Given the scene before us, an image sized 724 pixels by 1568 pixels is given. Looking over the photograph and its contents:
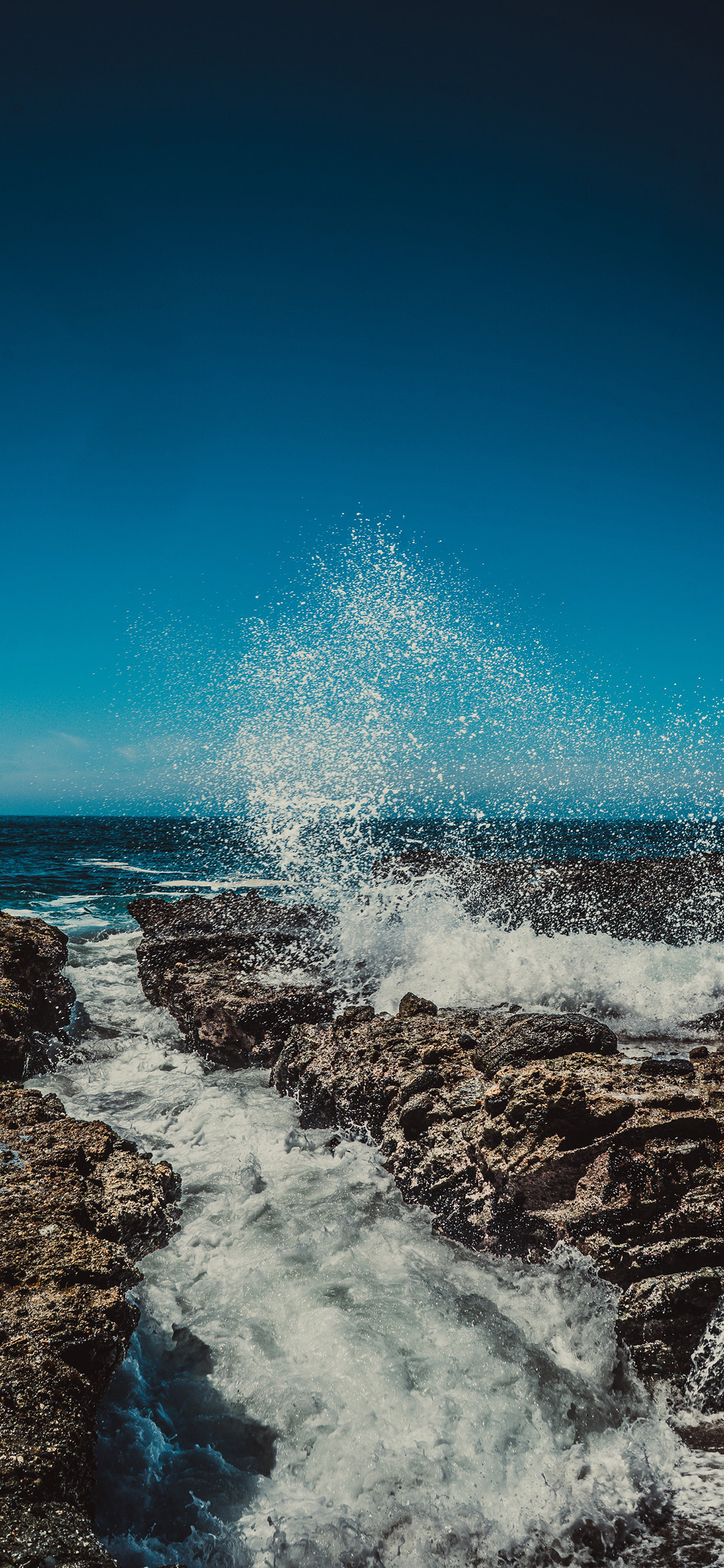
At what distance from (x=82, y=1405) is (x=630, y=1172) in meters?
3.41

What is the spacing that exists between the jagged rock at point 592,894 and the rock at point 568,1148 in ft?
34.0

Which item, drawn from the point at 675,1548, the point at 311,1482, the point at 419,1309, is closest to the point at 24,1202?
the point at 311,1482

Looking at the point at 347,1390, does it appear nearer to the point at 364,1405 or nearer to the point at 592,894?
the point at 364,1405

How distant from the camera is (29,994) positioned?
9570 mm

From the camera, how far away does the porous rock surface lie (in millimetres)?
2389

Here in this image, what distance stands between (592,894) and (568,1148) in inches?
764

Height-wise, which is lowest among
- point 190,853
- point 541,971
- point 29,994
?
point 190,853

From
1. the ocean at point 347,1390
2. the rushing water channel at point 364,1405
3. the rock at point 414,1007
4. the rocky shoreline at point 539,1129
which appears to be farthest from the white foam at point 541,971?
the rushing water channel at point 364,1405

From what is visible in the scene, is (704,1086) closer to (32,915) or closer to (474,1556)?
(474,1556)

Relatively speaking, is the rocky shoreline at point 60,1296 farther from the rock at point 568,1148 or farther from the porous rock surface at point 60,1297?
the rock at point 568,1148

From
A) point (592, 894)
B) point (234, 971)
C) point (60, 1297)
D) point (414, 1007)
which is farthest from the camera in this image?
point (592, 894)

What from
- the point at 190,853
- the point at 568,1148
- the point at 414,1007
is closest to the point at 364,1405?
the point at 568,1148

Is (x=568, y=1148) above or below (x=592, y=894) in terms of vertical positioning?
above

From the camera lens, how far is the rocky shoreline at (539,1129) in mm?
4121
